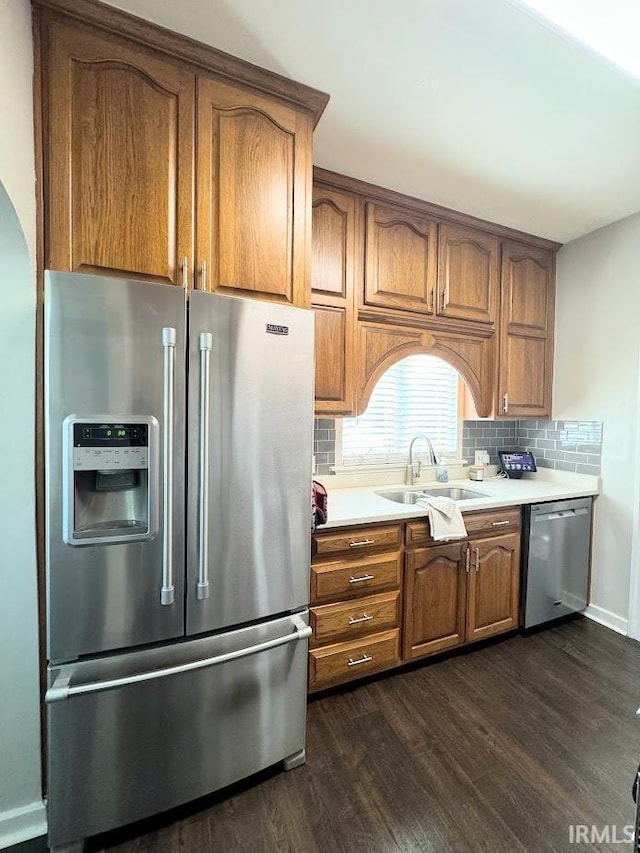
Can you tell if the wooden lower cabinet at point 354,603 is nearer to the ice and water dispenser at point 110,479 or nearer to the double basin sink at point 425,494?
the double basin sink at point 425,494

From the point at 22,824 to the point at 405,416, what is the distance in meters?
2.63

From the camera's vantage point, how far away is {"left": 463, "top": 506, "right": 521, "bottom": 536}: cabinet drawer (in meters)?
2.17

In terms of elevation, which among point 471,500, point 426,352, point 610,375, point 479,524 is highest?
point 426,352

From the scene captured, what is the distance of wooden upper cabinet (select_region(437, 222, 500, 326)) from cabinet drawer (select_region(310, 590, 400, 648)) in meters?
1.74

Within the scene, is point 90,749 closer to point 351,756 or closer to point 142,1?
point 351,756

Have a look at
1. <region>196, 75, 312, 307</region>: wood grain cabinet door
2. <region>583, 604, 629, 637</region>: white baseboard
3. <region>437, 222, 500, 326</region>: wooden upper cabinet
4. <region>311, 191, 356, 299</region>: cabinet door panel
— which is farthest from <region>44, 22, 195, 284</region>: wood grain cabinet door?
<region>583, 604, 629, 637</region>: white baseboard

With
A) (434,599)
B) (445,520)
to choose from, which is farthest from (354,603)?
(445,520)

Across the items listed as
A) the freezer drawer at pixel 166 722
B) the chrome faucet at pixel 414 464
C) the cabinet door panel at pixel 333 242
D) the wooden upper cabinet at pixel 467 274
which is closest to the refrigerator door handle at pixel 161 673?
the freezer drawer at pixel 166 722

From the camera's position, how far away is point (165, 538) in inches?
Result: 47.7

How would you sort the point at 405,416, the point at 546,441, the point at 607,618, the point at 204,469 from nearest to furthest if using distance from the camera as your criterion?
the point at 204,469, the point at 607,618, the point at 405,416, the point at 546,441

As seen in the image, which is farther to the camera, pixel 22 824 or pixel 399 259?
pixel 399 259

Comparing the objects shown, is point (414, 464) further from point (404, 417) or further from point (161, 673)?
point (161, 673)

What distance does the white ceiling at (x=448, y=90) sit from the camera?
3.93 ft

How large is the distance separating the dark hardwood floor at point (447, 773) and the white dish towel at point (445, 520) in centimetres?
78
